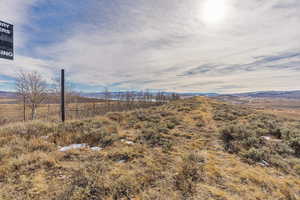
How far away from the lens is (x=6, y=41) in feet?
23.8

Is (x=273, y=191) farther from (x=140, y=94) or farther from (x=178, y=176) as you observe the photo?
(x=140, y=94)

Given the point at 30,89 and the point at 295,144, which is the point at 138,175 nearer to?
the point at 295,144

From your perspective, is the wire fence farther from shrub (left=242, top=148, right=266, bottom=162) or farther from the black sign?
shrub (left=242, top=148, right=266, bottom=162)

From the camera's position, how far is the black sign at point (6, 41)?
708cm

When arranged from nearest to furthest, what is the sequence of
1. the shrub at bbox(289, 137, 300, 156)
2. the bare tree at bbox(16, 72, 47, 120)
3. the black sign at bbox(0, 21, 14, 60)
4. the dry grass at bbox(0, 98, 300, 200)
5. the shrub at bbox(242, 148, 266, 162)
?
1. the dry grass at bbox(0, 98, 300, 200)
2. the shrub at bbox(242, 148, 266, 162)
3. the shrub at bbox(289, 137, 300, 156)
4. the black sign at bbox(0, 21, 14, 60)
5. the bare tree at bbox(16, 72, 47, 120)

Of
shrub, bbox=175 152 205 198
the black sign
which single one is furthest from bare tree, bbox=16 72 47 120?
shrub, bbox=175 152 205 198

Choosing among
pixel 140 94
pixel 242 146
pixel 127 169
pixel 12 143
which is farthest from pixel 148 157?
pixel 140 94

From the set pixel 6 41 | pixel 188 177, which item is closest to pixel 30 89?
pixel 6 41

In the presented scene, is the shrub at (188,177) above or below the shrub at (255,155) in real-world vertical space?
above

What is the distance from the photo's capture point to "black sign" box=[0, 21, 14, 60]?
7078 millimetres

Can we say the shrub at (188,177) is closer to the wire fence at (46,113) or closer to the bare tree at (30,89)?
the wire fence at (46,113)

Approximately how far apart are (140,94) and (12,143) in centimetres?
7928

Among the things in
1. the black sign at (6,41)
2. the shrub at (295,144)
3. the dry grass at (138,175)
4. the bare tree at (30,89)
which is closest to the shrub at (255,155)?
the dry grass at (138,175)

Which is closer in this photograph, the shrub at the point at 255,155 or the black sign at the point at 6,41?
the shrub at the point at 255,155
